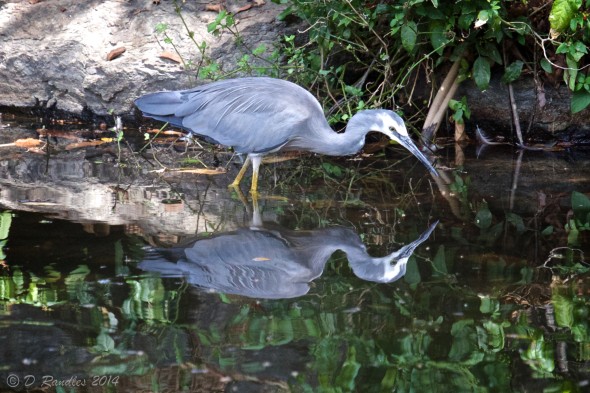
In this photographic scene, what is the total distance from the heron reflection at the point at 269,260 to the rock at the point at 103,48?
355 centimetres

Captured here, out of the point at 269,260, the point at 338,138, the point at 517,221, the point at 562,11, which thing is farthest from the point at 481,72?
the point at 269,260

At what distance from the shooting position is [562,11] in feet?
22.6

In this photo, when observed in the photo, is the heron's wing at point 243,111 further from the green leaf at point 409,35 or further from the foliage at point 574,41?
the foliage at point 574,41

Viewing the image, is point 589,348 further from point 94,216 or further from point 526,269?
point 94,216

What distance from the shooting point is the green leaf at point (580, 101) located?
7.66 meters

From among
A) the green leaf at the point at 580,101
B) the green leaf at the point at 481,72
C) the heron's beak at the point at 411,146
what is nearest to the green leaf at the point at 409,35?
the green leaf at the point at 481,72

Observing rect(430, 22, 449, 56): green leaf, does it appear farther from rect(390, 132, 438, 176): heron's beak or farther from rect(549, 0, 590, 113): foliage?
rect(390, 132, 438, 176): heron's beak

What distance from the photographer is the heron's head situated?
6.47 meters

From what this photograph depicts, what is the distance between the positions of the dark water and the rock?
191 cm

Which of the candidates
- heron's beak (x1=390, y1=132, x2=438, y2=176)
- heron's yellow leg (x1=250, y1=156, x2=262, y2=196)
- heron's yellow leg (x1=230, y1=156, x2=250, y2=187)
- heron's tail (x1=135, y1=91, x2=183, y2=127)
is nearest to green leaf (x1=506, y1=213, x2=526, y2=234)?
heron's beak (x1=390, y1=132, x2=438, y2=176)

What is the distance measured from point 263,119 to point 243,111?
0.20m

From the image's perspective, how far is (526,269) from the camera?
470cm

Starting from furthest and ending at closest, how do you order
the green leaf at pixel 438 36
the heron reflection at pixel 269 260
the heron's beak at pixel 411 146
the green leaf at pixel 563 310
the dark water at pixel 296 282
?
the green leaf at pixel 438 36, the heron's beak at pixel 411 146, the heron reflection at pixel 269 260, the green leaf at pixel 563 310, the dark water at pixel 296 282

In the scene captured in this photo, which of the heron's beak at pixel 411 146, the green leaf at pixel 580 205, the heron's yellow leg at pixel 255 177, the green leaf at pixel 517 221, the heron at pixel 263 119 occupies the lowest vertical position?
the green leaf at pixel 517 221
